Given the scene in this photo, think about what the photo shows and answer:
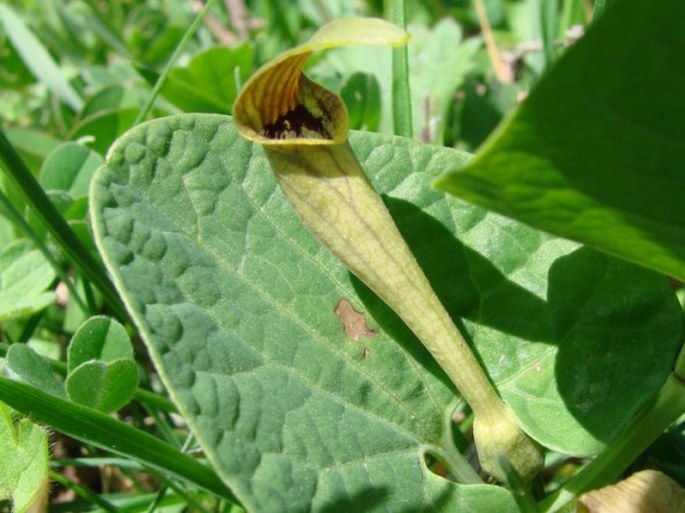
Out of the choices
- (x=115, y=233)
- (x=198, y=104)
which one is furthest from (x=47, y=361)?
(x=198, y=104)

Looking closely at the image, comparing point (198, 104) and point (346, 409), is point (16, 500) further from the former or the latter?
point (198, 104)

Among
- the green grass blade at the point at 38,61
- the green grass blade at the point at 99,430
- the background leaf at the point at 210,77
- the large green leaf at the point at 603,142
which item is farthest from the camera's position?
the green grass blade at the point at 38,61


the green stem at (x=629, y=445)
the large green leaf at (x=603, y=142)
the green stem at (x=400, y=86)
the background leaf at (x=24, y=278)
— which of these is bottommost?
the green stem at (x=629, y=445)

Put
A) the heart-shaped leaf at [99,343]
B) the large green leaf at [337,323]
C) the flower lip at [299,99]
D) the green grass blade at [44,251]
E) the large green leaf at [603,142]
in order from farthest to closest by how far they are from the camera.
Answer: the green grass blade at [44,251] < the heart-shaped leaf at [99,343] < the large green leaf at [337,323] < the flower lip at [299,99] < the large green leaf at [603,142]

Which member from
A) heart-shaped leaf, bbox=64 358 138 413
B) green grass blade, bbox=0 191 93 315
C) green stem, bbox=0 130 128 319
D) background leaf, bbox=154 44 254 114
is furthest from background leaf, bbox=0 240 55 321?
background leaf, bbox=154 44 254 114

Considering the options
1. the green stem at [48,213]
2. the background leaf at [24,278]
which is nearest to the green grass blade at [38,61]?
the background leaf at [24,278]

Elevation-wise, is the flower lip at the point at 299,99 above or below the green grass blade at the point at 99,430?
above

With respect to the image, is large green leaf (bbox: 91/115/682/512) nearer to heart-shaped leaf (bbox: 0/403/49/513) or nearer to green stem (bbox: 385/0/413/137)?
heart-shaped leaf (bbox: 0/403/49/513)

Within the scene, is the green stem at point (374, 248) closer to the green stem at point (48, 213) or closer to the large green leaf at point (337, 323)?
the large green leaf at point (337, 323)
